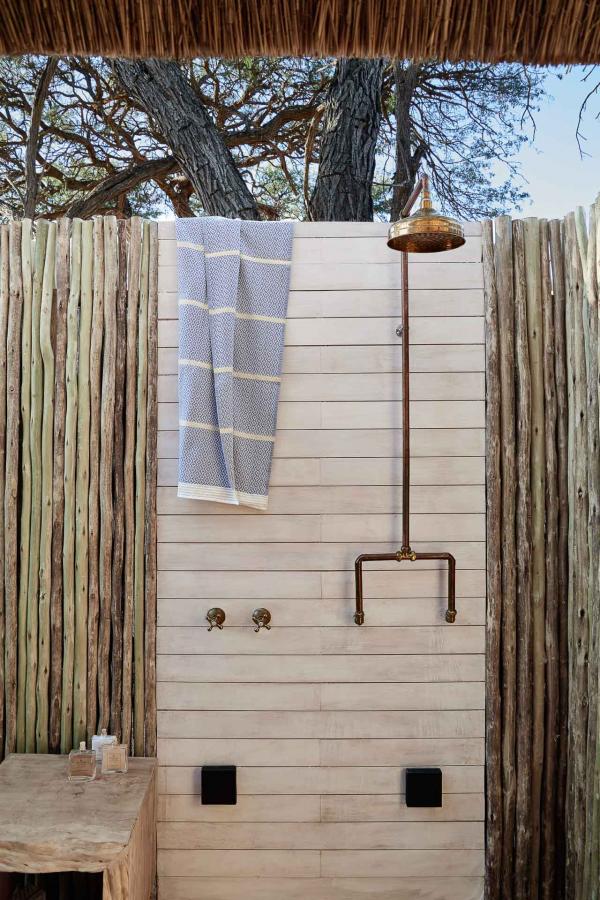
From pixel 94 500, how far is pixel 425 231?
4.39 ft

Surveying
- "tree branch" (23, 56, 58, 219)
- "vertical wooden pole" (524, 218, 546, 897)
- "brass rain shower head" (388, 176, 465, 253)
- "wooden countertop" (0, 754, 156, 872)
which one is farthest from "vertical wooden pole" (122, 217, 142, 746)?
"tree branch" (23, 56, 58, 219)

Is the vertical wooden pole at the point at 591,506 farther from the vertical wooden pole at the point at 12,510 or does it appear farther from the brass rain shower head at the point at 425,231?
the vertical wooden pole at the point at 12,510

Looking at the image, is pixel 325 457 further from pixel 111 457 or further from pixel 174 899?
pixel 174 899

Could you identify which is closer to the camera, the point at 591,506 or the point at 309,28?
the point at 309,28

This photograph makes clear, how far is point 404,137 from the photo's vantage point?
4.56 meters

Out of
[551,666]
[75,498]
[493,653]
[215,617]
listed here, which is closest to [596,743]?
[551,666]

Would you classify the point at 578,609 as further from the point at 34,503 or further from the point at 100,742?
the point at 34,503

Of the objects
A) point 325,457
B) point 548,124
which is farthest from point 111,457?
point 548,124

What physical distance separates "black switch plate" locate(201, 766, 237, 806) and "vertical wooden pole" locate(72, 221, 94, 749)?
0.43 meters

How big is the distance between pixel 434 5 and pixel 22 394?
1874mm

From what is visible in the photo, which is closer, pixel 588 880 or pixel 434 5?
pixel 434 5

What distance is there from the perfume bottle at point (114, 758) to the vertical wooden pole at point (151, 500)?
0.48ft

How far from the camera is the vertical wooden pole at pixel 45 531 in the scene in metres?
2.55

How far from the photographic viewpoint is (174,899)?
2543mm
